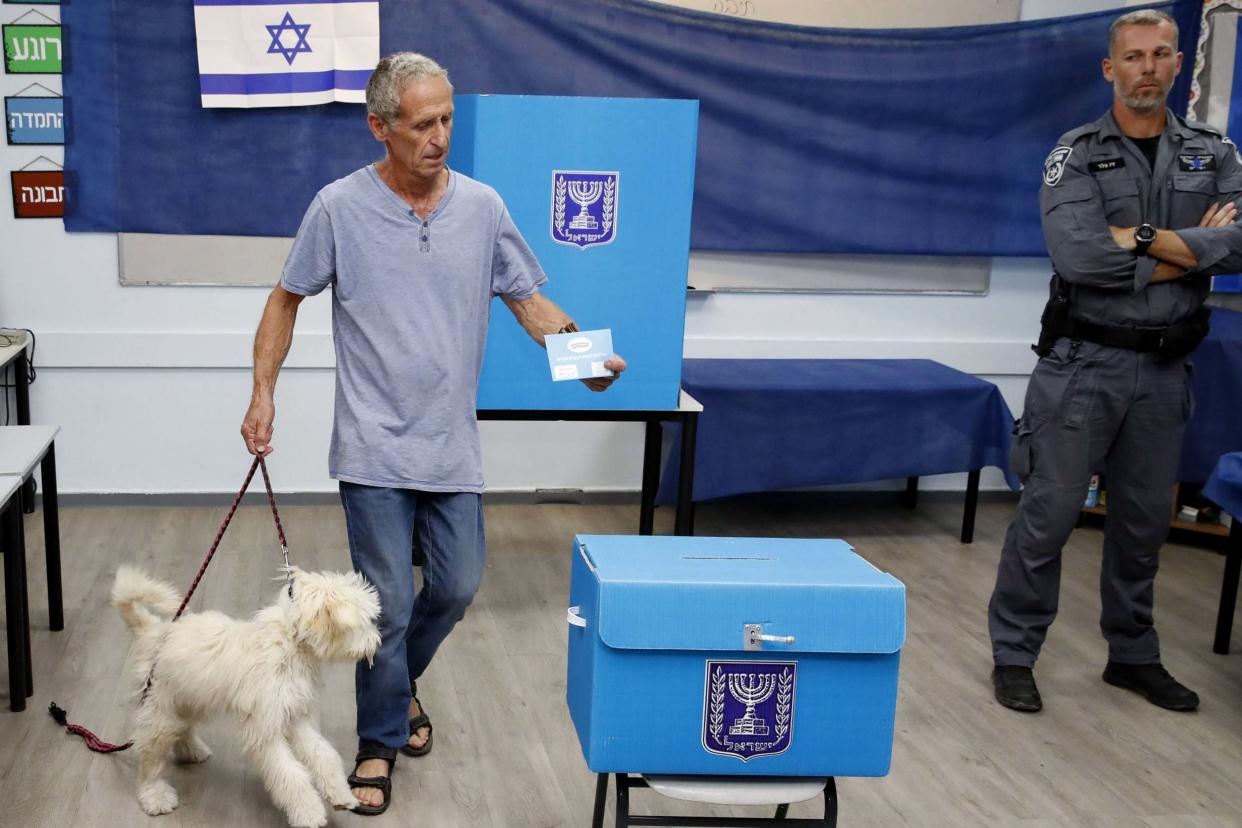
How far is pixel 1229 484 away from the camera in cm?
340

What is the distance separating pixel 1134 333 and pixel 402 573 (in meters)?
1.88

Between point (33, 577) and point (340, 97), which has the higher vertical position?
point (340, 97)

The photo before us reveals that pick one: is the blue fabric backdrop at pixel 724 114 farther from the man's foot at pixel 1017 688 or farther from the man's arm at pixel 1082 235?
the man's foot at pixel 1017 688

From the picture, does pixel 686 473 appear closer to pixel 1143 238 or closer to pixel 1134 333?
pixel 1134 333

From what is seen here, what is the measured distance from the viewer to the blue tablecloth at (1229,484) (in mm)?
3377

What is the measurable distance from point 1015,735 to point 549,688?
1.18 metres

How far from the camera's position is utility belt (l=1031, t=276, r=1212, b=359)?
10.6 feet

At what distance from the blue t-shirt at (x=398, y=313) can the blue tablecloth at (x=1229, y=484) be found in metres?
2.05

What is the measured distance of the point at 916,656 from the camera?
3719mm

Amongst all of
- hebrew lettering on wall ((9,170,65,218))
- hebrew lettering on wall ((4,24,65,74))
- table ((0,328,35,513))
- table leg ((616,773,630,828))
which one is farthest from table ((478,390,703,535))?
hebrew lettering on wall ((4,24,65,74))

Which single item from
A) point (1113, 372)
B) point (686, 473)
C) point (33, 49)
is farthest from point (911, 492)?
point (33, 49)

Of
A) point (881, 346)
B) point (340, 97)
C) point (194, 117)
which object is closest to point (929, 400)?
point (881, 346)

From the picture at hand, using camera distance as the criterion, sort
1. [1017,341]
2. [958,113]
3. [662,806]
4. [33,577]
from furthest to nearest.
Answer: [1017,341], [958,113], [33,577], [662,806]

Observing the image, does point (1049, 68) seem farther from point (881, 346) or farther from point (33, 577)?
point (33, 577)
